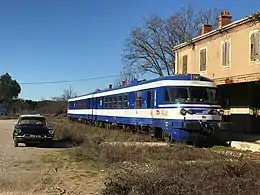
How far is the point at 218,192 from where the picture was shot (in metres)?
7.64

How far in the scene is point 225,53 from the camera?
26.8 meters

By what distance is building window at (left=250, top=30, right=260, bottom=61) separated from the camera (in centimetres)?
2299

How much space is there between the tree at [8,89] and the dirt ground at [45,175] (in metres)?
94.0

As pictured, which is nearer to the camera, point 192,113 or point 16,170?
Answer: point 16,170

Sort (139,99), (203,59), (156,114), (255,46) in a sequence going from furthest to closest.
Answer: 1. (203,59)
2. (139,99)
3. (255,46)
4. (156,114)

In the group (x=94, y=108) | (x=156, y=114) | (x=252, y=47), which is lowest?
(x=156, y=114)

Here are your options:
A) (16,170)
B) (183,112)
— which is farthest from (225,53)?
(16,170)

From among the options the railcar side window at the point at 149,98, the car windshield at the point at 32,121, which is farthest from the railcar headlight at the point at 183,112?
the car windshield at the point at 32,121

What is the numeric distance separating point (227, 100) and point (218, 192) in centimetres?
2272

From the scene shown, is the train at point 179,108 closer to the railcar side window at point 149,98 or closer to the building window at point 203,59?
the railcar side window at point 149,98

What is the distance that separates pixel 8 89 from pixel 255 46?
301 ft

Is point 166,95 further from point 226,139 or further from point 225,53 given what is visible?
point 225,53

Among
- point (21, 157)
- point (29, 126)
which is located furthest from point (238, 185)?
point (29, 126)

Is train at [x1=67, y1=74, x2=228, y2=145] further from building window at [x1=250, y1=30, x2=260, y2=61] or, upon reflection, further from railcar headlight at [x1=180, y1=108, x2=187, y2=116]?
building window at [x1=250, y1=30, x2=260, y2=61]
